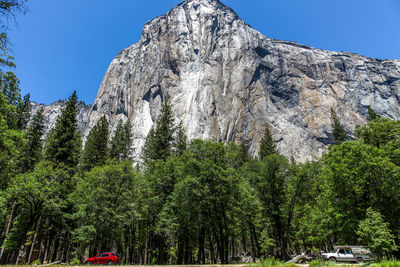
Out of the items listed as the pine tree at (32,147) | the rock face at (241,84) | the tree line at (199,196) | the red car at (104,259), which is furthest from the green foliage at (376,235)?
the rock face at (241,84)

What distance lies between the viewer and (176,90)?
11388 cm

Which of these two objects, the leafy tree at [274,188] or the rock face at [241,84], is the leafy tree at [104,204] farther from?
the rock face at [241,84]

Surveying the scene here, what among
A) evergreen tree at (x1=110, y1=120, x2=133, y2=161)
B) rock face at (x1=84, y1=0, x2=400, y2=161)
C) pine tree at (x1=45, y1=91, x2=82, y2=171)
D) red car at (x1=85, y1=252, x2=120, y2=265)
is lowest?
red car at (x1=85, y1=252, x2=120, y2=265)

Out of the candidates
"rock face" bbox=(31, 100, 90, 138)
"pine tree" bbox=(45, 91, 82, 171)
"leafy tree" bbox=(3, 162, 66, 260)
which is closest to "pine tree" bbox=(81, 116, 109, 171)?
"pine tree" bbox=(45, 91, 82, 171)

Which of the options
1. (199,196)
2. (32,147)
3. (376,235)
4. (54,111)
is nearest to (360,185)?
(376,235)

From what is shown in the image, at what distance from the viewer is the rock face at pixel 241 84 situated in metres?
100

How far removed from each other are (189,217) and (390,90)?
12621cm

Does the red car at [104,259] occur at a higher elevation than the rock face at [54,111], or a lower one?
lower

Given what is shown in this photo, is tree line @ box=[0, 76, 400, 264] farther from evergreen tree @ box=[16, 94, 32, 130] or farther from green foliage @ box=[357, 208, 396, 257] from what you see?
evergreen tree @ box=[16, 94, 32, 130]

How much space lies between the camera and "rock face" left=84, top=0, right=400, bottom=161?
100 metres

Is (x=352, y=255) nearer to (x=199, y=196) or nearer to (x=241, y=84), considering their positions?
(x=199, y=196)

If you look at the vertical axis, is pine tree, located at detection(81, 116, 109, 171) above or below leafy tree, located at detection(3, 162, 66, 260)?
above

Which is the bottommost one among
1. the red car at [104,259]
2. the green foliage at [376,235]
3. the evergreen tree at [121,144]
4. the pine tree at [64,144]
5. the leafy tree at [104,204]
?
the red car at [104,259]

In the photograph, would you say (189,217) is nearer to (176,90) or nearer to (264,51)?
(176,90)
